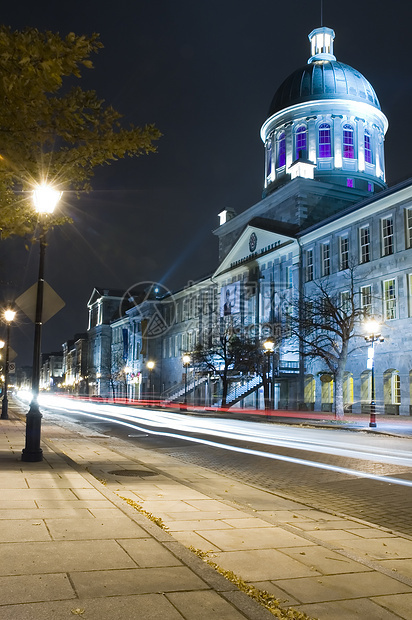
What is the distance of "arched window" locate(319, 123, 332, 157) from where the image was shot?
62.9m

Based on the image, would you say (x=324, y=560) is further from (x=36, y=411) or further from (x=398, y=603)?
(x=36, y=411)

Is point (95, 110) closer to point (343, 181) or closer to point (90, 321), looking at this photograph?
point (343, 181)

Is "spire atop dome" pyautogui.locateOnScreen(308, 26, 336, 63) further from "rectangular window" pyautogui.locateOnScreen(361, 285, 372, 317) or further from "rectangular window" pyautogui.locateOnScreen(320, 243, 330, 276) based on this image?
"rectangular window" pyautogui.locateOnScreen(361, 285, 372, 317)

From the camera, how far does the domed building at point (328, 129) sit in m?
62.2

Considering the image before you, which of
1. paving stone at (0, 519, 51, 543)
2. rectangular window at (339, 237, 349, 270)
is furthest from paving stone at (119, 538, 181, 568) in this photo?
rectangular window at (339, 237, 349, 270)

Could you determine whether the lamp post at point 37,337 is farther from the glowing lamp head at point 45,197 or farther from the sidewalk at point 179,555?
the sidewalk at point 179,555

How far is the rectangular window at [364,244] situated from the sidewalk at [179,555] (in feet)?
113

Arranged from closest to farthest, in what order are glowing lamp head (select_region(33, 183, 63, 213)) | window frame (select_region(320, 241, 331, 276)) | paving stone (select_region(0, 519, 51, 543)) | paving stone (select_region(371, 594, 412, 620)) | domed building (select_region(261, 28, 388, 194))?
paving stone (select_region(371, 594, 412, 620)), paving stone (select_region(0, 519, 51, 543)), glowing lamp head (select_region(33, 183, 63, 213)), window frame (select_region(320, 241, 331, 276)), domed building (select_region(261, 28, 388, 194))

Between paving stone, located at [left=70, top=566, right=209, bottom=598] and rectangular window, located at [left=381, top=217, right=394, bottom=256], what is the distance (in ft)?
124

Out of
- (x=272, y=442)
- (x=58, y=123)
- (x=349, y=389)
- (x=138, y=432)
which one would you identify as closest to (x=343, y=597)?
(x=58, y=123)

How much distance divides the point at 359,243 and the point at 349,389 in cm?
1045

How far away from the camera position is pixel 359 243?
43.1m

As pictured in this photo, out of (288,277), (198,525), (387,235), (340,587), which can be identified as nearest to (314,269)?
(288,277)

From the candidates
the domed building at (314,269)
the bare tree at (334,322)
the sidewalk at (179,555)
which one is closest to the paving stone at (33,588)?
the sidewalk at (179,555)
